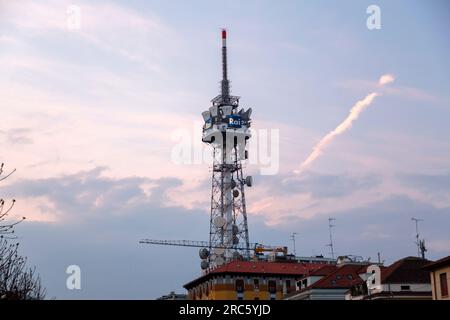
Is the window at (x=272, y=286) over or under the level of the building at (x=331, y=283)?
over

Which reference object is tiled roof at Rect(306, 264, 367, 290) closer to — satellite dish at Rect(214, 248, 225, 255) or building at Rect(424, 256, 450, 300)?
building at Rect(424, 256, 450, 300)

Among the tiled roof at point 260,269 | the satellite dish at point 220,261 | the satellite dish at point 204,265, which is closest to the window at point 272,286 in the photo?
the tiled roof at point 260,269

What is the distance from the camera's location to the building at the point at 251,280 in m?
124

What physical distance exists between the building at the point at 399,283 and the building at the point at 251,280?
46.0 metres

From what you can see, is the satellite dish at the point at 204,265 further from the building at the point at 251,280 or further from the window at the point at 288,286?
the window at the point at 288,286

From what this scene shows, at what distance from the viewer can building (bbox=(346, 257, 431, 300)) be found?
71.6 m

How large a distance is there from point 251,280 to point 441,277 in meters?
71.6

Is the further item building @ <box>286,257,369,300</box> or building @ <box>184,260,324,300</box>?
building @ <box>184,260,324,300</box>

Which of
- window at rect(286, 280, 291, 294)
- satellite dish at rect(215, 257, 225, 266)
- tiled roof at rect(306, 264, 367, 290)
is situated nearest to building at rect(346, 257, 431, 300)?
tiled roof at rect(306, 264, 367, 290)

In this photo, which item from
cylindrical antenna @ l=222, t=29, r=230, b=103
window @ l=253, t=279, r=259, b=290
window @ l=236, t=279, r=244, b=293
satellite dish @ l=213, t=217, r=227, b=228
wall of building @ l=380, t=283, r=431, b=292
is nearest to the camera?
wall of building @ l=380, t=283, r=431, b=292
